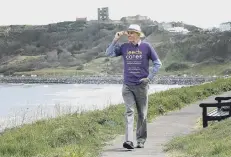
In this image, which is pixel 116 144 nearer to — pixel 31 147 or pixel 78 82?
pixel 31 147

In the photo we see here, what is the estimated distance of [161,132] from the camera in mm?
11789

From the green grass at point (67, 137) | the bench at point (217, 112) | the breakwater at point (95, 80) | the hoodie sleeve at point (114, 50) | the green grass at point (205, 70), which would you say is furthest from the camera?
the green grass at point (205, 70)

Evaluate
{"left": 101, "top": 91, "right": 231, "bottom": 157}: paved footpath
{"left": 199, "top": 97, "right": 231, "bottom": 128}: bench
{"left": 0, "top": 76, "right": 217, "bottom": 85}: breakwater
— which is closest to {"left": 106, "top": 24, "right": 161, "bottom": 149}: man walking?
{"left": 101, "top": 91, "right": 231, "bottom": 157}: paved footpath

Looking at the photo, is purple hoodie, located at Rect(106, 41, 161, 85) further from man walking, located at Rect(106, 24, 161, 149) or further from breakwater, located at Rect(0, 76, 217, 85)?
breakwater, located at Rect(0, 76, 217, 85)

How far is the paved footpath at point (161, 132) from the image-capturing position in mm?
8547

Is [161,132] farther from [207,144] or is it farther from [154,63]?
[207,144]

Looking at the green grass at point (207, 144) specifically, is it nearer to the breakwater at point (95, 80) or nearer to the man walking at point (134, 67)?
the man walking at point (134, 67)

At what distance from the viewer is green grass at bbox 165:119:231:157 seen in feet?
24.2

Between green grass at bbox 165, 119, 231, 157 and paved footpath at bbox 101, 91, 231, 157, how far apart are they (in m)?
0.25

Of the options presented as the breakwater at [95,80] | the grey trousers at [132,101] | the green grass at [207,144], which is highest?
the grey trousers at [132,101]

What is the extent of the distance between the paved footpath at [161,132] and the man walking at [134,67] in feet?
1.00

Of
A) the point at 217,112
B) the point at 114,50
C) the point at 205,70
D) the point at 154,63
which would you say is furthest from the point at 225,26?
the point at 114,50

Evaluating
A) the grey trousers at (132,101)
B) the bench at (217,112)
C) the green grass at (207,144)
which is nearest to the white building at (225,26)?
the bench at (217,112)

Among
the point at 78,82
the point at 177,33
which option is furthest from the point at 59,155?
the point at 177,33
